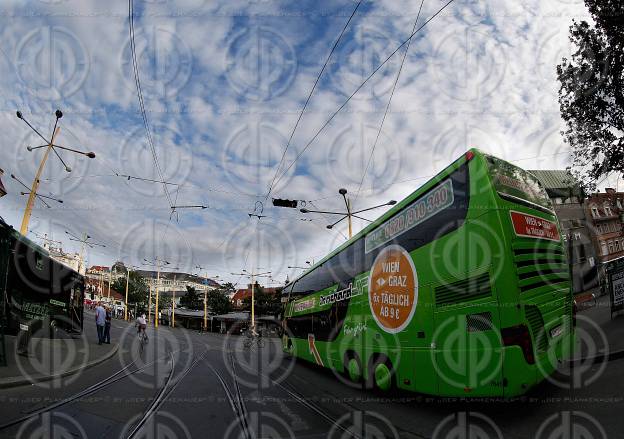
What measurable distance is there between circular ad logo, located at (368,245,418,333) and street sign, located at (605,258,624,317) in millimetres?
10546

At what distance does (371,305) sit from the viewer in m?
8.56

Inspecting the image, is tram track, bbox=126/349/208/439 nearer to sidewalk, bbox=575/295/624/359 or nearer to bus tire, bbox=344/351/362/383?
bus tire, bbox=344/351/362/383

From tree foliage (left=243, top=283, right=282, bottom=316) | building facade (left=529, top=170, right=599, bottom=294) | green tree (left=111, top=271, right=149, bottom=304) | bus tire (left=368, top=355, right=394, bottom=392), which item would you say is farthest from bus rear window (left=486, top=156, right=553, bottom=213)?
green tree (left=111, top=271, right=149, bottom=304)

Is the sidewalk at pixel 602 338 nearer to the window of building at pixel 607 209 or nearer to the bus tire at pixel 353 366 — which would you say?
the bus tire at pixel 353 366

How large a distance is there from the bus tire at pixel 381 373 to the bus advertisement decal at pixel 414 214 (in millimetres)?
2551

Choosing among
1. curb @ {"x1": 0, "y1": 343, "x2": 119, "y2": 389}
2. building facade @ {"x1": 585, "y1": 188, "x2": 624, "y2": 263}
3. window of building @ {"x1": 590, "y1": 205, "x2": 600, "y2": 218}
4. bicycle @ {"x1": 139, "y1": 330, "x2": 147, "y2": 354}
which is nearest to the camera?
curb @ {"x1": 0, "y1": 343, "x2": 119, "y2": 389}

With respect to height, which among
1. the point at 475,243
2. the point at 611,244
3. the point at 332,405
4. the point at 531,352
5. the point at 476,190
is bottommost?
the point at 332,405

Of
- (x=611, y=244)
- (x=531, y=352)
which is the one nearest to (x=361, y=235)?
(x=531, y=352)

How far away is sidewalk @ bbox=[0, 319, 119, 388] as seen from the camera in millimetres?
7762

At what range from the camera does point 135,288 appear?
101 meters

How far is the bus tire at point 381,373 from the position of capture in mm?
7551

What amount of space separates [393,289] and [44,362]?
31.5 ft

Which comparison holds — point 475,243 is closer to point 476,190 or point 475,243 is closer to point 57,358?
point 476,190

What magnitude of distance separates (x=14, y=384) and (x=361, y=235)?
27.0 ft
